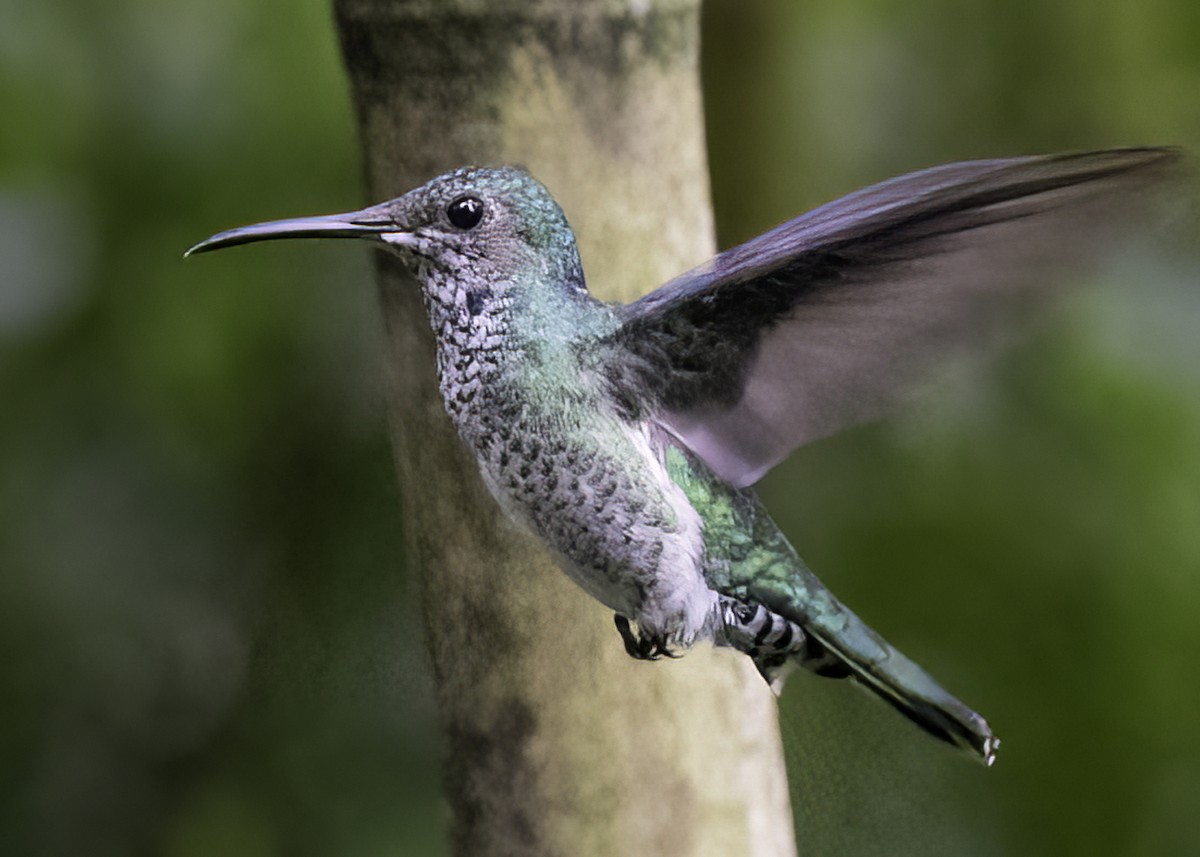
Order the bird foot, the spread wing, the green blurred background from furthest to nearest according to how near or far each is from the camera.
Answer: the green blurred background
the bird foot
the spread wing

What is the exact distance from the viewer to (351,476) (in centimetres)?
100

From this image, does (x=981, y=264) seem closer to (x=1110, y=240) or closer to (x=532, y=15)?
(x=1110, y=240)

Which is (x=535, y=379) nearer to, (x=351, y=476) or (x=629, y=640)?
(x=629, y=640)

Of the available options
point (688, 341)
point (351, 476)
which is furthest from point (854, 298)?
point (351, 476)

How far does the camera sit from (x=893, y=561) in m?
1.09

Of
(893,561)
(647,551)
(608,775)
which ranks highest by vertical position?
(647,551)

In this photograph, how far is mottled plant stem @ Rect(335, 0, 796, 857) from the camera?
554mm

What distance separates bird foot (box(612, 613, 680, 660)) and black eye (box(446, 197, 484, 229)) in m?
0.18

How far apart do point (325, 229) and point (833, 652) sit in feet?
0.84

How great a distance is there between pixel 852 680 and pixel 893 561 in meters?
0.57

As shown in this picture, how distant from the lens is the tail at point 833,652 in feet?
1.71

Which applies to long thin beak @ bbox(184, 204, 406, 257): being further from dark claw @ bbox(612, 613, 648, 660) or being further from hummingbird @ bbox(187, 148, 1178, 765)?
dark claw @ bbox(612, 613, 648, 660)

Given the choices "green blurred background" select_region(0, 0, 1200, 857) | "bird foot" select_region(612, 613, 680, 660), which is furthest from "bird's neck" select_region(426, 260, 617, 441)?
"green blurred background" select_region(0, 0, 1200, 857)

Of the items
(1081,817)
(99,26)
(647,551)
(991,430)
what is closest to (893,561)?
(991,430)
